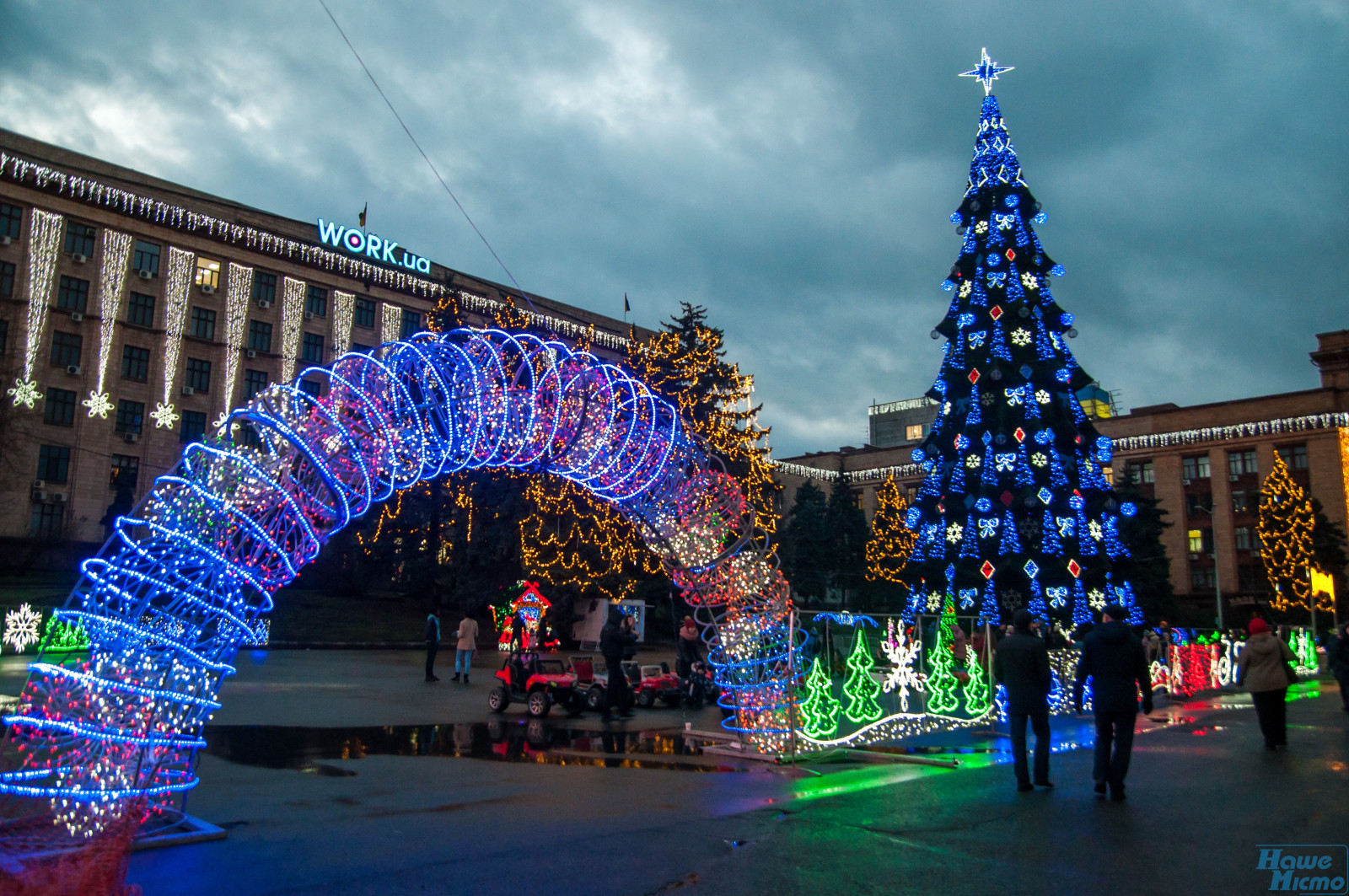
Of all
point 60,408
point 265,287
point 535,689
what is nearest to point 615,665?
point 535,689

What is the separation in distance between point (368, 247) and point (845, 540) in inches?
1358

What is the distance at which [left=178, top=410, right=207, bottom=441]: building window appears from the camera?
45.5 m

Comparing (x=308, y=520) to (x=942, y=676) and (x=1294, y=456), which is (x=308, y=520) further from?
(x=1294, y=456)

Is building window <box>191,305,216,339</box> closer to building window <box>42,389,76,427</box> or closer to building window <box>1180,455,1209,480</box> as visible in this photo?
building window <box>42,389,76,427</box>

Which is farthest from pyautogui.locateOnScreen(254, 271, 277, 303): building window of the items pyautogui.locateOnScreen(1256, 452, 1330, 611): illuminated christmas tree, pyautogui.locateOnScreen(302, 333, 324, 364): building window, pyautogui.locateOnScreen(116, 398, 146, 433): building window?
pyautogui.locateOnScreen(1256, 452, 1330, 611): illuminated christmas tree

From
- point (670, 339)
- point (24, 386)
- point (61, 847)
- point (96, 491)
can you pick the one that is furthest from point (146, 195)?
point (61, 847)

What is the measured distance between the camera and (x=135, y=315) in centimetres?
4453

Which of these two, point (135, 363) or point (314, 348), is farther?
point (314, 348)

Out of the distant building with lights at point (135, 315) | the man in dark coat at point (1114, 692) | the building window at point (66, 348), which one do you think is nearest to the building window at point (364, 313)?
the distant building with lights at point (135, 315)

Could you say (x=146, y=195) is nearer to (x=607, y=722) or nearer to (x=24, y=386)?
(x=24, y=386)

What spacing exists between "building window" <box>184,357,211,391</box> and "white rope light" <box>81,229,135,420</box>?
374cm

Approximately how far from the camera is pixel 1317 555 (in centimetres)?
4344

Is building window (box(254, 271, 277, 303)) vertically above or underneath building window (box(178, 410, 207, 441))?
above

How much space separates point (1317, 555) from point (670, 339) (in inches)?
1332
